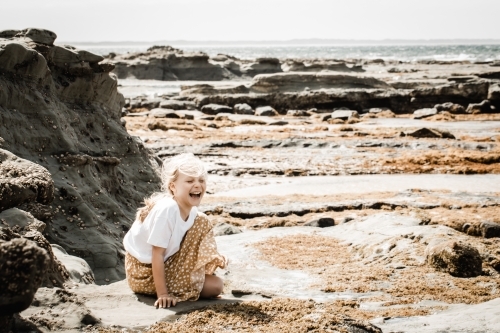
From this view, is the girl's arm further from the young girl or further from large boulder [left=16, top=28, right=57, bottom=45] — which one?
large boulder [left=16, top=28, right=57, bottom=45]

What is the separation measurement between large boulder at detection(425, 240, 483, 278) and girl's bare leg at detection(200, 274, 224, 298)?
2.34m

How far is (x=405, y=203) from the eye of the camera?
10070 mm

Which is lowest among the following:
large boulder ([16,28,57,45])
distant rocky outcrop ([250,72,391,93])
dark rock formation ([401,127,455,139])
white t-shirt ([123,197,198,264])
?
dark rock formation ([401,127,455,139])

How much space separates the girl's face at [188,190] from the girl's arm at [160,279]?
0.36 meters

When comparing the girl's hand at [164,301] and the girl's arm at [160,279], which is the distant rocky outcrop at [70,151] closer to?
the girl's arm at [160,279]

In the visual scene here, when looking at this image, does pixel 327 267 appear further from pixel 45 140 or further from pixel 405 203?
pixel 405 203

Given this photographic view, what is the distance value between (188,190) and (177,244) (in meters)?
0.37

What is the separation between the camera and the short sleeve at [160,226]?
401cm

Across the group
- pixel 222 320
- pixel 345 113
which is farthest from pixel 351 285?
pixel 345 113

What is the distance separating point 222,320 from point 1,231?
129 cm

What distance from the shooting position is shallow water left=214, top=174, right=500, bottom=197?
11625mm

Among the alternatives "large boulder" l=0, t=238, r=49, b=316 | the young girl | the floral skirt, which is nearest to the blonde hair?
the young girl

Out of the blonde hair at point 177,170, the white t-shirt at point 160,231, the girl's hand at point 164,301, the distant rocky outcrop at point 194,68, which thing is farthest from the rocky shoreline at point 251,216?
the distant rocky outcrop at point 194,68

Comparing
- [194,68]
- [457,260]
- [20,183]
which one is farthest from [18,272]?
[194,68]
